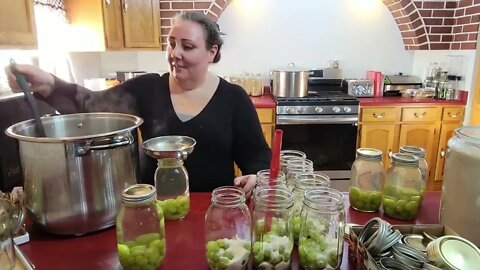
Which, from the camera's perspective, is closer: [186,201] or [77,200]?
[77,200]

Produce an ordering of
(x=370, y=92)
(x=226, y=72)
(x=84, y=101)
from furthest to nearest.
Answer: (x=226, y=72) < (x=370, y=92) < (x=84, y=101)

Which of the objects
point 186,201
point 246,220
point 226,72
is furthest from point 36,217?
point 226,72

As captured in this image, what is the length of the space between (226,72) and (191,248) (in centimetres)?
281

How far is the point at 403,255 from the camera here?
2.16ft

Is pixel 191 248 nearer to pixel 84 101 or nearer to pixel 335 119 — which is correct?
pixel 84 101

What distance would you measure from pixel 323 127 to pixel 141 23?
175 centimetres

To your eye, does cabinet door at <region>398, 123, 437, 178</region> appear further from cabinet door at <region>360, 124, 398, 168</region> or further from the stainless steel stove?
the stainless steel stove

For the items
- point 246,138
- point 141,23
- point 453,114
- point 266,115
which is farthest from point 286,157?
point 453,114

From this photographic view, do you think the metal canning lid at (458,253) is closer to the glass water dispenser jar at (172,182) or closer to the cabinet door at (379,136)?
the glass water dispenser jar at (172,182)

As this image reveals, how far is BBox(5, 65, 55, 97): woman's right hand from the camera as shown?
1.04m

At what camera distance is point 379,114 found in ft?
9.85

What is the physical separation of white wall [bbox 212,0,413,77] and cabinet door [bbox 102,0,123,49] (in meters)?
0.92

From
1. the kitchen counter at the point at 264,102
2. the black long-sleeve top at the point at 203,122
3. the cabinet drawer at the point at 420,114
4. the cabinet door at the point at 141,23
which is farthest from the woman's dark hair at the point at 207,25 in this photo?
the cabinet drawer at the point at 420,114

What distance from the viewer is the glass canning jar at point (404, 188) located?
0.94m
